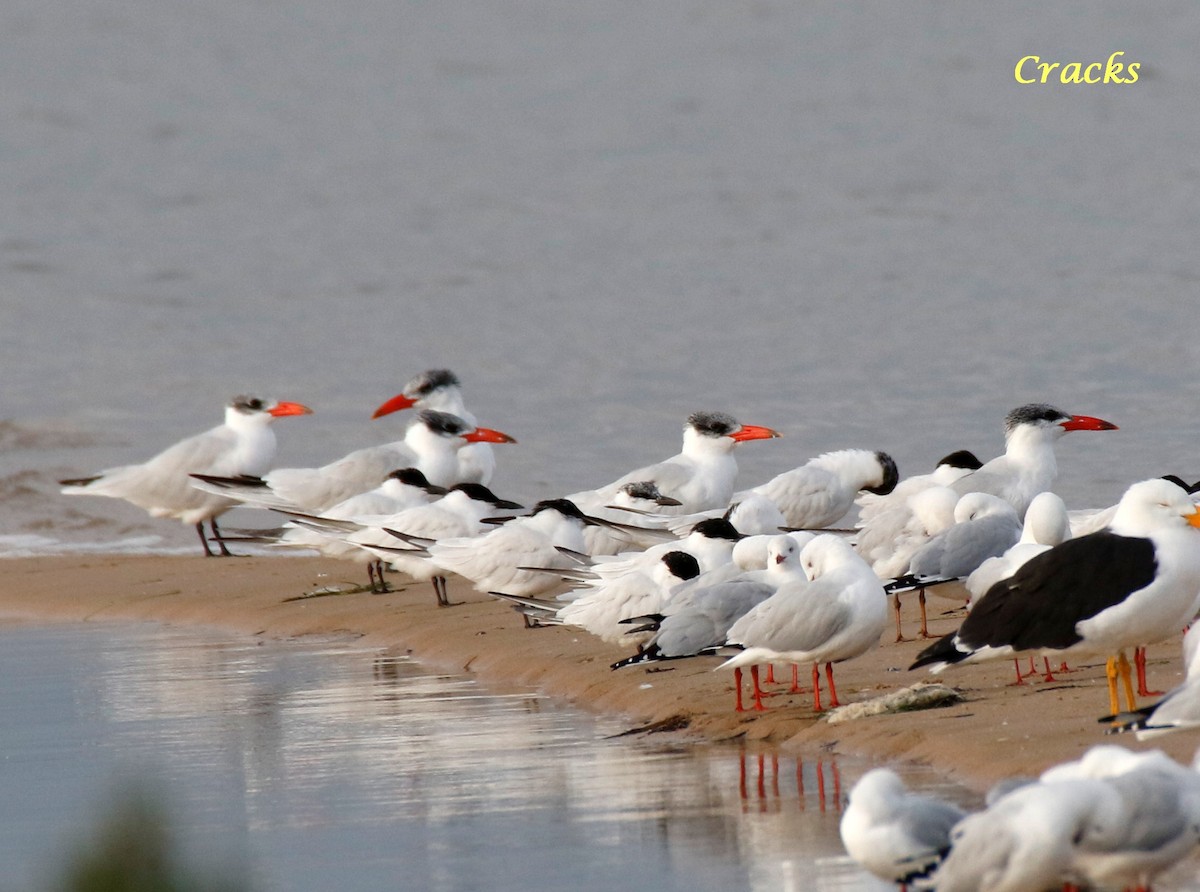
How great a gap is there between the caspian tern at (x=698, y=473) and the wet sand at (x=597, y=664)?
975 millimetres

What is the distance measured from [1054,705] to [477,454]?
7.65 meters

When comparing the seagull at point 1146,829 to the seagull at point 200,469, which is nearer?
the seagull at point 1146,829

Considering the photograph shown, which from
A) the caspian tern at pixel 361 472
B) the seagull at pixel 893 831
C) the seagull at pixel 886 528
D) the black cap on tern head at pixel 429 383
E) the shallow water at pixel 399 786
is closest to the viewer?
the seagull at pixel 893 831

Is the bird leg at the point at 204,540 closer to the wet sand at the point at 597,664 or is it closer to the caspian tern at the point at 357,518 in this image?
the wet sand at the point at 597,664

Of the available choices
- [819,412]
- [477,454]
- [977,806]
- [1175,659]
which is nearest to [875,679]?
[1175,659]

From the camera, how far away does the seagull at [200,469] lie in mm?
14312

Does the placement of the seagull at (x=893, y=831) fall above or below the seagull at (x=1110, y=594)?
below

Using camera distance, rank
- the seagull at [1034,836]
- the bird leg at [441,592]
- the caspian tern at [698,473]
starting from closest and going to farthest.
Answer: the seagull at [1034,836]
the bird leg at [441,592]
the caspian tern at [698,473]

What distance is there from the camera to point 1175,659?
7.77 meters

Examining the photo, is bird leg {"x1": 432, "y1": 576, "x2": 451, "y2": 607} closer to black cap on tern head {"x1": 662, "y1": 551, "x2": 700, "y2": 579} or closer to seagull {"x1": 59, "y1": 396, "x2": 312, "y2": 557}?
black cap on tern head {"x1": 662, "y1": 551, "x2": 700, "y2": 579}

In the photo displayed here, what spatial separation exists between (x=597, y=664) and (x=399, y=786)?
231 cm

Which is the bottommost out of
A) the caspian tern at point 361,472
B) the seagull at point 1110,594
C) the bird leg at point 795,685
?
the bird leg at point 795,685

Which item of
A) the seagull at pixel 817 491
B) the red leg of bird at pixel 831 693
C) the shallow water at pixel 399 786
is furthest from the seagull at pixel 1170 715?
the seagull at pixel 817 491

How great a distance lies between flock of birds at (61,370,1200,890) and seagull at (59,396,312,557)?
2 centimetres
